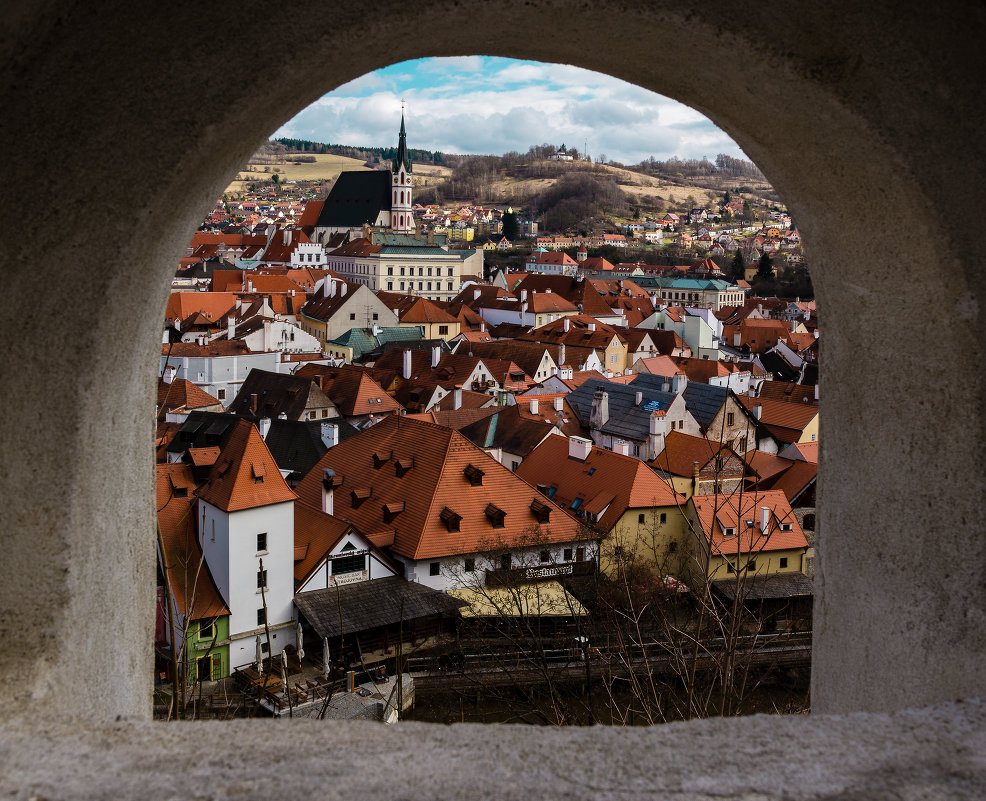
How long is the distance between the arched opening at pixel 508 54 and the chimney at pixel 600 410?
31.5 m

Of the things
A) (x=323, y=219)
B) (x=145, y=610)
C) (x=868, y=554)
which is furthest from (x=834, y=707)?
(x=323, y=219)

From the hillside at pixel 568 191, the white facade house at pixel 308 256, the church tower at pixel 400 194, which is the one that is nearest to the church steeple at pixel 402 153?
the church tower at pixel 400 194

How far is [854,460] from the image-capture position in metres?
2.13

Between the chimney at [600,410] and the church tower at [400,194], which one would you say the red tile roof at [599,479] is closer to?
the chimney at [600,410]

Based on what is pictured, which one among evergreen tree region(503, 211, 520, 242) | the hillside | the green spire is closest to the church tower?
the green spire

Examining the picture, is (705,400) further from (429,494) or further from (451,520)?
(451,520)

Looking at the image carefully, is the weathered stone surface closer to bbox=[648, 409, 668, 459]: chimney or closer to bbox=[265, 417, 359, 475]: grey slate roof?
bbox=[265, 417, 359, 475]: grey slate roof

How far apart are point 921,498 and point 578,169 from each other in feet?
622

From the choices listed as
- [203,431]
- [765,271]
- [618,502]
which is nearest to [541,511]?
[618,502]

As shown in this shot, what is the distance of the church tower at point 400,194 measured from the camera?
318 feet

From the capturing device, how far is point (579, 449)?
88.9 ft

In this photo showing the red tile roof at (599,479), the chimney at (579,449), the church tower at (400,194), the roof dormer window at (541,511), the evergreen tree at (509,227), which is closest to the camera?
the roof dormer window at (541,511)

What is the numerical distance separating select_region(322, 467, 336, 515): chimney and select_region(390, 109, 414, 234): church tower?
75.4 metres

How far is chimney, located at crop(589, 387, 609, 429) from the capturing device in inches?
1321
